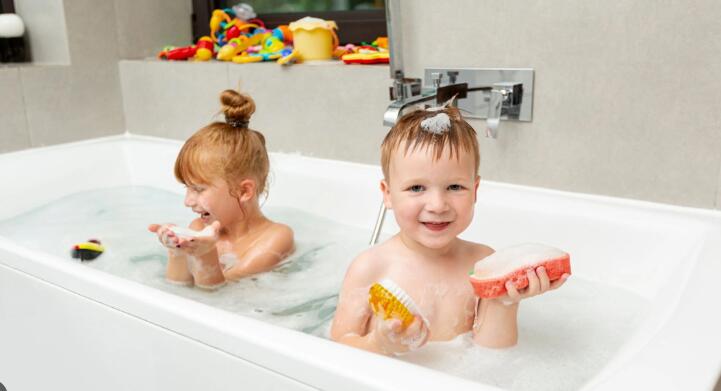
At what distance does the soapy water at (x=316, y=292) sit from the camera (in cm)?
97

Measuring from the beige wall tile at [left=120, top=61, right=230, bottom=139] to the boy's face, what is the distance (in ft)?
3.77

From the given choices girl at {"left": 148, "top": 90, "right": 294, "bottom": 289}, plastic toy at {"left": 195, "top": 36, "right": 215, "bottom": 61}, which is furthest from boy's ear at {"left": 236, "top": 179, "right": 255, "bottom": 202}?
plastic toy at {"left": 195, "top": 36, "right": 215, "bottom": 61}

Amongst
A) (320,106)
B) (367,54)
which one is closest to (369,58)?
(367,54)

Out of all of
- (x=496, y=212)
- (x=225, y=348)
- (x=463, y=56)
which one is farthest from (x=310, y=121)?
(x=225, y=348)

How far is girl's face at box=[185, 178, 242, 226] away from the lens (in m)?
1.38

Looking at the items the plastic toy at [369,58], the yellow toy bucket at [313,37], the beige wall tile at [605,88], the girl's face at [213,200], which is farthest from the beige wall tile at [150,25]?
the beige wall tile at [605,88]

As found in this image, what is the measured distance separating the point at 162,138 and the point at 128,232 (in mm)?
599

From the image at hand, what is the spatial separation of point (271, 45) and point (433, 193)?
111 cm

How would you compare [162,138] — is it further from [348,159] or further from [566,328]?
[566,328]

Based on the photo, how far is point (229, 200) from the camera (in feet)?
4.58

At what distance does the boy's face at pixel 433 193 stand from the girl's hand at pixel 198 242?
402mm

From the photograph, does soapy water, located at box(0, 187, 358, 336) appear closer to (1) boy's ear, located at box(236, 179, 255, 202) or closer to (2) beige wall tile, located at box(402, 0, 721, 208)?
(1) boy's ear, located at box(236, 179, 255, 202)

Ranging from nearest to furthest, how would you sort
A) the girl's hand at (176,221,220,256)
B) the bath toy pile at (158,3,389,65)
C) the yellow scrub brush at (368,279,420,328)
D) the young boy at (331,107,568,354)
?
the yellow scrub brush at (368,279,420,328) → the young boy at (331,107,568,354) → the girl's hand at (176,221,220,256) → the bath toy pile at (158,3,389,65)

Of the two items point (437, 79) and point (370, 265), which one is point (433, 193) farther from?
point (437, 79)
